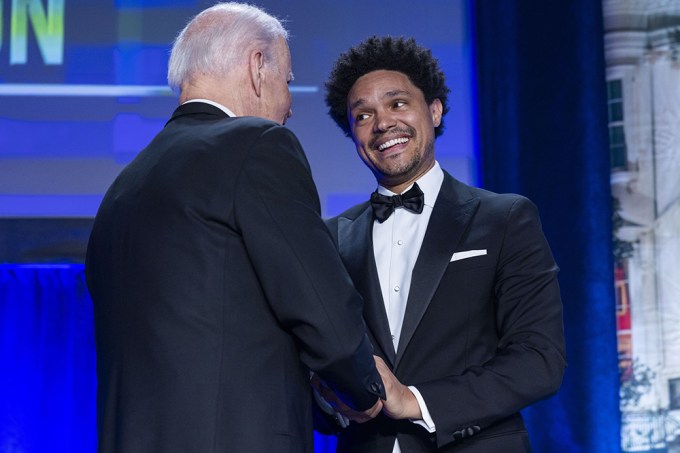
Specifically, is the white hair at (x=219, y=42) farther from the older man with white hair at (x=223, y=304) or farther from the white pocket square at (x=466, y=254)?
the white pocket square at (x=466, y=254)

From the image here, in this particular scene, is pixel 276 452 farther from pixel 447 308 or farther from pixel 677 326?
pixel 677 326

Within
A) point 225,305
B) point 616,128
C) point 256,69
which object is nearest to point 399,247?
point 256,69

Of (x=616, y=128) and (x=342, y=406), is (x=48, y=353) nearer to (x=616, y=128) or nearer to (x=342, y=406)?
(x=342, y=406)

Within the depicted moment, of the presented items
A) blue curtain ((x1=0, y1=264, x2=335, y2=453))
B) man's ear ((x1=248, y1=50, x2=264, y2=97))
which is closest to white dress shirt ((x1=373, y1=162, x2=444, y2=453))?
→ man's ear ((x1=248, y1=50, x2=264, y2=97))

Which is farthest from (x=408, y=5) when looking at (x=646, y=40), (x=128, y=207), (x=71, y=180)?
(x=128, y=207)

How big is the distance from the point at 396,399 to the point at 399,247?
1.50 feet

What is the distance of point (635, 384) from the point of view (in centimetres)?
398

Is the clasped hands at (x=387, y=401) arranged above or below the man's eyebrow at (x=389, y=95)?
below

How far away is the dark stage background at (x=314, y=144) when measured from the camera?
3.93 m

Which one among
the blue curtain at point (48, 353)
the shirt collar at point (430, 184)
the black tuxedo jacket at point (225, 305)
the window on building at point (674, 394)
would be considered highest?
the shirt collar at point (430, 184)

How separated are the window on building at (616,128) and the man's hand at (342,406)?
2525 millimetres

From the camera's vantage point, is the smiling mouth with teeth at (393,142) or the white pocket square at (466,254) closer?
the white pocket square at (466,254)

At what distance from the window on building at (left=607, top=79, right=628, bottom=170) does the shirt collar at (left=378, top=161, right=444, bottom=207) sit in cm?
194

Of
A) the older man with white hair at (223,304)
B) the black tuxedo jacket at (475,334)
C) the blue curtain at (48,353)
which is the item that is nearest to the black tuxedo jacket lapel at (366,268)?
the black tuxedo jacket at (475,334)
